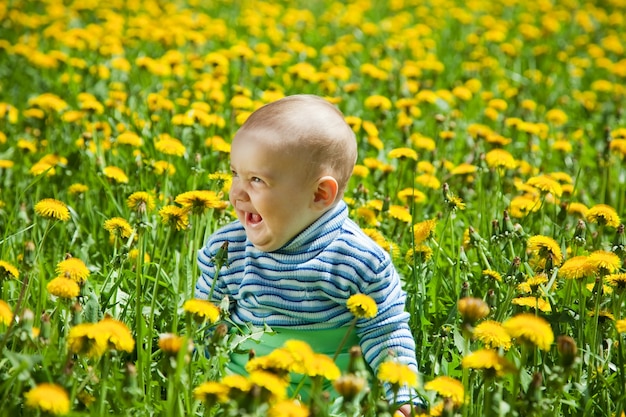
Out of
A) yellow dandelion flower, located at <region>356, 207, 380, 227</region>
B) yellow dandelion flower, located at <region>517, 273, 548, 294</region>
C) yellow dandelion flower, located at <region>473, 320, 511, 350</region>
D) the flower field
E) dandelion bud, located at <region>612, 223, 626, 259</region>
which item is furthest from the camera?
yellow dandelion flower, located at <region>356, 207, 380, 227</region>

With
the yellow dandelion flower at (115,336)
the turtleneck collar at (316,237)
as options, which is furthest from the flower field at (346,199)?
the turtleneck collar at (316,237)

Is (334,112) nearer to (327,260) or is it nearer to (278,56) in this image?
(327,260)

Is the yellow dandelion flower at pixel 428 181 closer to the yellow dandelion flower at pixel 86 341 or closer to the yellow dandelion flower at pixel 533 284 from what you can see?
the yellow dandelion flower at pixel 533 284

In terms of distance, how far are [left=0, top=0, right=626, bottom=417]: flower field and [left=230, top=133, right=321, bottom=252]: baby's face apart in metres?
0.13

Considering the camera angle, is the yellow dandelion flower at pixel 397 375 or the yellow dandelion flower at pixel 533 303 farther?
the yellow dandelion flower at pixel 533 303

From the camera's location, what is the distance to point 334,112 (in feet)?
6.19

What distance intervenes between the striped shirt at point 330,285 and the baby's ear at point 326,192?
53 mm

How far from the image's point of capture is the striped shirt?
1.88 metres

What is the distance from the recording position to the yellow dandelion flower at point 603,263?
6.06 ft

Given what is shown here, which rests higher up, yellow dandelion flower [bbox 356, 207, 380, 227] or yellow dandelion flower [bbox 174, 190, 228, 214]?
yellow dandelion flower [bbox 174, 190, 228, 214]

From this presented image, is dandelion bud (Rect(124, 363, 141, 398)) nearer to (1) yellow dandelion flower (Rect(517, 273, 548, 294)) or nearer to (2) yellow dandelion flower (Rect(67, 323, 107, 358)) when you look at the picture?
(2) yellow dandelion flower (Rect(67, 323, 107, 358))

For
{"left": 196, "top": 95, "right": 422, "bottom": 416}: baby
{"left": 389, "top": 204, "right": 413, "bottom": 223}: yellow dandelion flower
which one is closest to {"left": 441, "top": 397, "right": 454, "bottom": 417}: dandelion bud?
{"left": 196, "top": 95, "right": 422, "bottom": 416}: baby

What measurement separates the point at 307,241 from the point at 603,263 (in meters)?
0.67

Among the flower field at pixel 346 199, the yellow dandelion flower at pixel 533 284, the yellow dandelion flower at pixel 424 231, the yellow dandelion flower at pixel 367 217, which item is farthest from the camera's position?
the yellow dandelion flower at pixel 367 217
